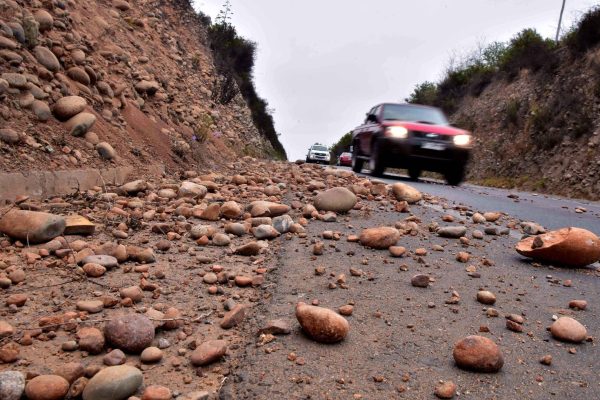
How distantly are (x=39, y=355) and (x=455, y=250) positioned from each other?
304cm

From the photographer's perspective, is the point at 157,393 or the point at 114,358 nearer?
the point at 157,393

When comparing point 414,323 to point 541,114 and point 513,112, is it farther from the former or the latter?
point 513,112

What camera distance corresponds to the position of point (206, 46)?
19.1 m

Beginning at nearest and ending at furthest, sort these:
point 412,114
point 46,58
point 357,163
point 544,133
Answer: point 46,58
point 412,114
point 357,163
point 544,133

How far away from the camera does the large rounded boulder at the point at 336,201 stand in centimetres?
537

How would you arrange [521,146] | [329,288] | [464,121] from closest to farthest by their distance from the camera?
[329,288]
[521,146]
[464,121]

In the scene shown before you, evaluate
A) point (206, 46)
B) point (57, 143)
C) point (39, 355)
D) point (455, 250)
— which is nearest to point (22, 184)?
point (57, 143)

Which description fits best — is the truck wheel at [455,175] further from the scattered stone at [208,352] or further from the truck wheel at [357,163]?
the scattered stone at [208,352]

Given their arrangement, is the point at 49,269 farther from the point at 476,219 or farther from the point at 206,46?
the point at 206,46

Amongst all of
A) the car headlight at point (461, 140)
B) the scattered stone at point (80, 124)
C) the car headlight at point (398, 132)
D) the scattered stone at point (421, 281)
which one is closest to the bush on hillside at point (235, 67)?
the car headlight at point (398, 132)

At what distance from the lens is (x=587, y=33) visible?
2039 cm

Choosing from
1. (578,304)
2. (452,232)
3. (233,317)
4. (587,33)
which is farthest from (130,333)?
(587,33)

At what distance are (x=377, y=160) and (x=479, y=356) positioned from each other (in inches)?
349

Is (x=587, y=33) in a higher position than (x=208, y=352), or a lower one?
higher
